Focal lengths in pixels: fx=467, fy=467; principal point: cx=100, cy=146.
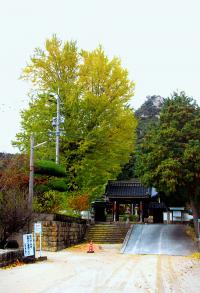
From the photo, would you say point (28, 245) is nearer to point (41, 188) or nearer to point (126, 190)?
point (41, 188)

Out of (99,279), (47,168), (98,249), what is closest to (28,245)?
(99,279)

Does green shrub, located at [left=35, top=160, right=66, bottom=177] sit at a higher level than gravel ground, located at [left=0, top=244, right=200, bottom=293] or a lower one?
higher

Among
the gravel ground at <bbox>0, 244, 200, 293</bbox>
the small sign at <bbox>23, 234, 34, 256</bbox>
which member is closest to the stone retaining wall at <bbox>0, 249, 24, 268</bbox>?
the small sign at <bbox>23, 234, 34, 256</bbox>

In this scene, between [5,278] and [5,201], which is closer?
[5,278]

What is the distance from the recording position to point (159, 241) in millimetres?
29000

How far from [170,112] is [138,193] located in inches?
458

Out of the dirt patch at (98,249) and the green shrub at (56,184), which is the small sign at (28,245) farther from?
the green shrub at (56,184)

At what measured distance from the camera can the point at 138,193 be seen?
4050 cm

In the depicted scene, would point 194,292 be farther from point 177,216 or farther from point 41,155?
point 177,216

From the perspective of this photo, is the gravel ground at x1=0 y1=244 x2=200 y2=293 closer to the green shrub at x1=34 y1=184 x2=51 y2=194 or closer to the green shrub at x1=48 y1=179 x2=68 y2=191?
the green shrub at x1=48 y1=179 x2=68 y2=191

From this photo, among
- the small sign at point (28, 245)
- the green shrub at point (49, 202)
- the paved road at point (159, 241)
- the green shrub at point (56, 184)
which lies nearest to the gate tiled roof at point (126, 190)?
the paved road at point (159, 241)

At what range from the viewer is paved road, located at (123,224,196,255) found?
26.1 metres

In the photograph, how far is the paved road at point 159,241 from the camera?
26109mm

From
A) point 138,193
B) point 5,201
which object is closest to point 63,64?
point 138,193
